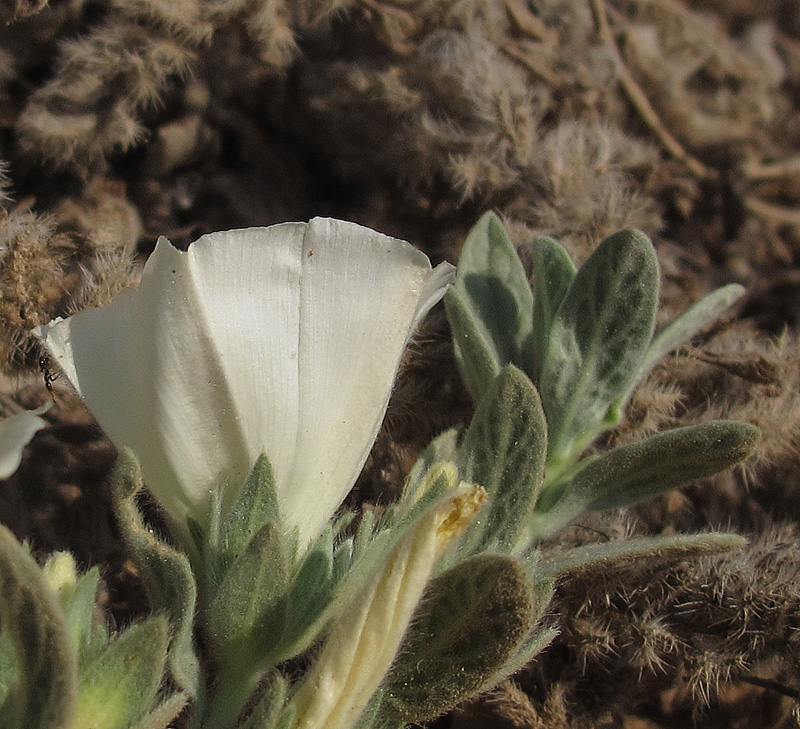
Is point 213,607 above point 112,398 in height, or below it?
below

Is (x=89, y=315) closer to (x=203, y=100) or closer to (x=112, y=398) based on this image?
(x=112, y=398)

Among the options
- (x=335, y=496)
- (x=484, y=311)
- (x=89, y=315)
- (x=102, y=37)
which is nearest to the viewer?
(x=89, y=315)

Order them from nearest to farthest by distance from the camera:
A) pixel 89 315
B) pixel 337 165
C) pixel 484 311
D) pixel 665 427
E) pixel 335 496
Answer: pixel 89 315
pixel 335 496
pixel 484 311
pixel 665 427
pixel 337 165

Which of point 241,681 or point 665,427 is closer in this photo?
point 241,681

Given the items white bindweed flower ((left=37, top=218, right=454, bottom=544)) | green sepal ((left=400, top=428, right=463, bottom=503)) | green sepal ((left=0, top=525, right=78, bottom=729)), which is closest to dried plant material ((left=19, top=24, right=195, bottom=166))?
white bindweed flower ((left=37, top=218, right=454, bottom=544))

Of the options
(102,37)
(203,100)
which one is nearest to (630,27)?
(203,100)

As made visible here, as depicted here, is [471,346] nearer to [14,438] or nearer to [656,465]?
[656,465]

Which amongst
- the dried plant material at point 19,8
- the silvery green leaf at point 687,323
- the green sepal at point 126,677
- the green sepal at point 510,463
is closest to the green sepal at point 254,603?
the green sepal at point 126,677

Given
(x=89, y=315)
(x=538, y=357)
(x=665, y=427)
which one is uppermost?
(x=89, y=315)
